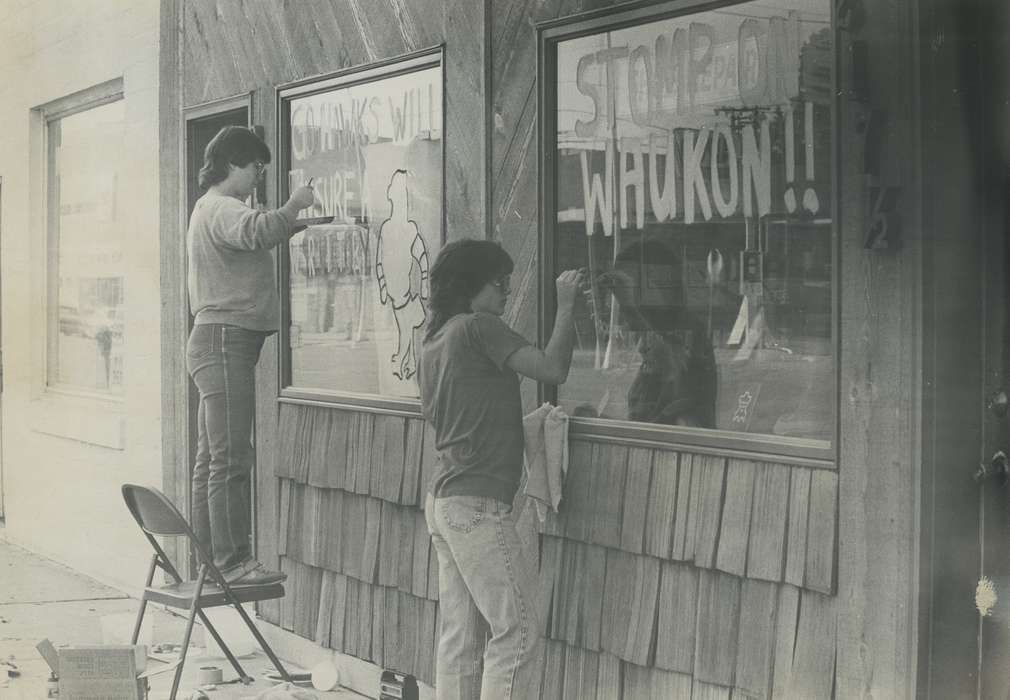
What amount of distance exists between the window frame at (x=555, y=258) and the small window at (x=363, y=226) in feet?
2.16

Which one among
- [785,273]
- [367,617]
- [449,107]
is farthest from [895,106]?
[367,617]

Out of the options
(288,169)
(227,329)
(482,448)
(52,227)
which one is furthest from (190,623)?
(288,169)

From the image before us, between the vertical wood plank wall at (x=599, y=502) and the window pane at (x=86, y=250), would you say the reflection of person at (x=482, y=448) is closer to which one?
the vertical wood plank wall at (x=599, y=502)

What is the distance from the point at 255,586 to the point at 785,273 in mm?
2838

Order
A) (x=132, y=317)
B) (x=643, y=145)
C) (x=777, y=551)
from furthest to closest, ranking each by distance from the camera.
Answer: (x=132, y=317), (x=643, y=145), (x=777, y=551)

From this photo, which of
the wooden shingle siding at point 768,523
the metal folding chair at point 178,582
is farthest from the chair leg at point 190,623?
the wooden shingle siding at point 768,523

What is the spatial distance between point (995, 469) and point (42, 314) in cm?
361

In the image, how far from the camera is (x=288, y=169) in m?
5.53

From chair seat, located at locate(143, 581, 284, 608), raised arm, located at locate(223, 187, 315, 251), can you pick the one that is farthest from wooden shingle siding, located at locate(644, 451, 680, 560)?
raised arm, located at locate(223, 187, 315, 251)

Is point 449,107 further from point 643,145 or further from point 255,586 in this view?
point 255,586

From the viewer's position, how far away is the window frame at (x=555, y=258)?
129 inches

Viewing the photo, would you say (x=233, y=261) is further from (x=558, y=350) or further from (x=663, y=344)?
(x=663, y=344)

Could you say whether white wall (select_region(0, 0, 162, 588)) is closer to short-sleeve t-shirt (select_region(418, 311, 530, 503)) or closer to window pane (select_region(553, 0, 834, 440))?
short-sleeve t-shirt (select_region(418, 311, 530, 503))

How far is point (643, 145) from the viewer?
3826mm
